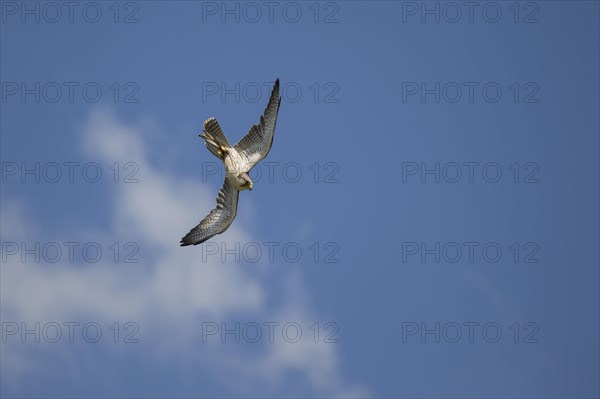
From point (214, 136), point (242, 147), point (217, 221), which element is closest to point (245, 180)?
point (242, 147)

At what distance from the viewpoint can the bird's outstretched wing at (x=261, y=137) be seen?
2820cm

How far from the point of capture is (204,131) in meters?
28.3

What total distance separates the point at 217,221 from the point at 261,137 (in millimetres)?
2874

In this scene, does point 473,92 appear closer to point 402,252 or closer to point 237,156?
point 402,252

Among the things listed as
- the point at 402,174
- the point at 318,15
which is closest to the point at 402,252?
the point at 402,174

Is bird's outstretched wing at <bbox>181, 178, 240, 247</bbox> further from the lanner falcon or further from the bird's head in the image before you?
the bird's head

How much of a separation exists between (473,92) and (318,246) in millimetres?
9847

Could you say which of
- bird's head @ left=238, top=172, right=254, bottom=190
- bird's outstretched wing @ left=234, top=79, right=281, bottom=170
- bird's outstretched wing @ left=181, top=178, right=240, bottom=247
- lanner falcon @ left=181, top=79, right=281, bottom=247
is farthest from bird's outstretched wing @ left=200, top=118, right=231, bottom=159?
bird's outstretched wing @ left=181, top=178, right=240, bottom=247

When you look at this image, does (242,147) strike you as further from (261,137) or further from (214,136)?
(214,136)

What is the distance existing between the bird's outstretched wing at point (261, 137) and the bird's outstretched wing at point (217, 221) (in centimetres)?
124

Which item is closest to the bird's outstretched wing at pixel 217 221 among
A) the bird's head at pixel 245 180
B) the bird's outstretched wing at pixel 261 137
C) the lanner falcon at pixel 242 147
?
the lanner falcon at pixel 242 147

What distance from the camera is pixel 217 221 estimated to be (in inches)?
1158

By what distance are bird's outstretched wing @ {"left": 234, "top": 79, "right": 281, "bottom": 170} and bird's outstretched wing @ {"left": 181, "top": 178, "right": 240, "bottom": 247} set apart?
124 cm

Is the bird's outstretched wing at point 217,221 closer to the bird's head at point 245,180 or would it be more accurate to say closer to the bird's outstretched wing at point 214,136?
the bird's head at point 245,180
